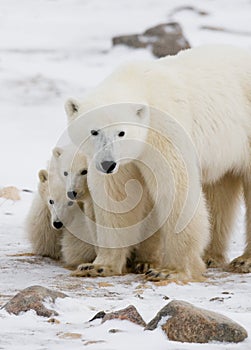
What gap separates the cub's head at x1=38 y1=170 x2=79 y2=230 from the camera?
575 centimetres

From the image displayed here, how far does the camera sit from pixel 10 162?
9.68 m

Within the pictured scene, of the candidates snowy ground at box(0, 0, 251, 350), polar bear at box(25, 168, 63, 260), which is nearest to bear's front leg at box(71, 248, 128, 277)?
snowy ground at box(0, 0, 251, 350)

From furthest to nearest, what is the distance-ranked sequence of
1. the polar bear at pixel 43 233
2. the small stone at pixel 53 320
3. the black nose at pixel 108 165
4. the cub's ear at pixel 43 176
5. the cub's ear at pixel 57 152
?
the polar bear at pixel 43 233
the cub's ear at pixel 43 176
the cub's ear at pixel 57 152
the black nose at pixel 108 165
the small stone at pixel 53 320

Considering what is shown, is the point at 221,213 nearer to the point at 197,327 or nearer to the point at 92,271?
the point at 92,271

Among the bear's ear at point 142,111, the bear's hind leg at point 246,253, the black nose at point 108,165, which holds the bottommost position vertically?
the bear's hind leg at point 246,253

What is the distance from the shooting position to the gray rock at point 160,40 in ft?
44.6

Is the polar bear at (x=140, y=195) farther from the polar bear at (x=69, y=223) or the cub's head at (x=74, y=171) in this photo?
the polar bear at (x=69, y=223)

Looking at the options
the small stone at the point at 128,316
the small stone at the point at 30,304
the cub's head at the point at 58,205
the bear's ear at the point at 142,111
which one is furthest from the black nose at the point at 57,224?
the small stone at the point at 128,316

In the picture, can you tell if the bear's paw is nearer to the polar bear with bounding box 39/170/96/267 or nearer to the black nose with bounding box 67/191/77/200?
the polar bear with bounding box 39/170/96/267

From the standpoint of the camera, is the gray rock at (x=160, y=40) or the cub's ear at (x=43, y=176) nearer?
the cub's ear at (x=43, y=176)

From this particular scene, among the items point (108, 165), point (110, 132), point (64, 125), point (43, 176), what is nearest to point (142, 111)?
point (110, 132)

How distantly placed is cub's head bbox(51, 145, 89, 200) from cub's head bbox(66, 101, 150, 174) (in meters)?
0.41

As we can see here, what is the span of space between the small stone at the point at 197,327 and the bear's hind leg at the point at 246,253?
7.66ft

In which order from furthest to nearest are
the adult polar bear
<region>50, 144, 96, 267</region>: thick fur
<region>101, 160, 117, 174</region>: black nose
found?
<region>50, 144, 96, 267</region>: thick fur, the adult polar bear, <region>101, 160, 117, 174</region>: black nose
